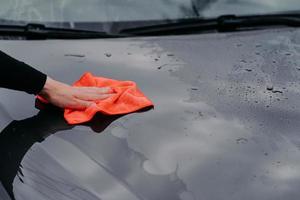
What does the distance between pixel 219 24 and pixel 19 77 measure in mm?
853

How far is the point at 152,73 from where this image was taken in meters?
1.93

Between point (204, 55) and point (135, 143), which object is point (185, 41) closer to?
point (204, 55)

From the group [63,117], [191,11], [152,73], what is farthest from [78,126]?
[191,11]

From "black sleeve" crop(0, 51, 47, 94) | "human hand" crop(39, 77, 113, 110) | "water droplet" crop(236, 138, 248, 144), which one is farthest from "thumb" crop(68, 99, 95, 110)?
"water droplet" crop(236, 138, 248, 144)

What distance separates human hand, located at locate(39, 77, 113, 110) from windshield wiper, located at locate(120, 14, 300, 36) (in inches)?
18.1

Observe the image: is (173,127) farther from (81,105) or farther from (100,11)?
(100,11)

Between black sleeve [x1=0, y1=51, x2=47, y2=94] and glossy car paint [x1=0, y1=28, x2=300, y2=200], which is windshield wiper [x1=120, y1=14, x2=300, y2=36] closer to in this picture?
glossy car paint [x1=0, y1=28, x2=300, y2=200]

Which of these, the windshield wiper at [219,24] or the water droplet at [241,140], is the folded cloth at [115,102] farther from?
the windshield wiper at [219,24]

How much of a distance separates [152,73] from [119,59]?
0.50ft

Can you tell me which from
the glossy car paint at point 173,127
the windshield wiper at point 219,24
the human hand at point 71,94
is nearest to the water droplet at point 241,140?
the glossy car paint at point 173,127

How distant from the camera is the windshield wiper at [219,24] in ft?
7.21

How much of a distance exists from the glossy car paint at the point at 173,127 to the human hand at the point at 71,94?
0.05m

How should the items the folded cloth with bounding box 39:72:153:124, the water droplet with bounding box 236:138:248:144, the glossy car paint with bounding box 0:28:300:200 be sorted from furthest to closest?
1. the folded cloth with bounding box 39:72:153:124
2. the water droplet with bounding box 236:138:248:144
3. the glossy car paint with bounding box 0:28:300:200

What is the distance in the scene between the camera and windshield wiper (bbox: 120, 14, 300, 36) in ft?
7.21
